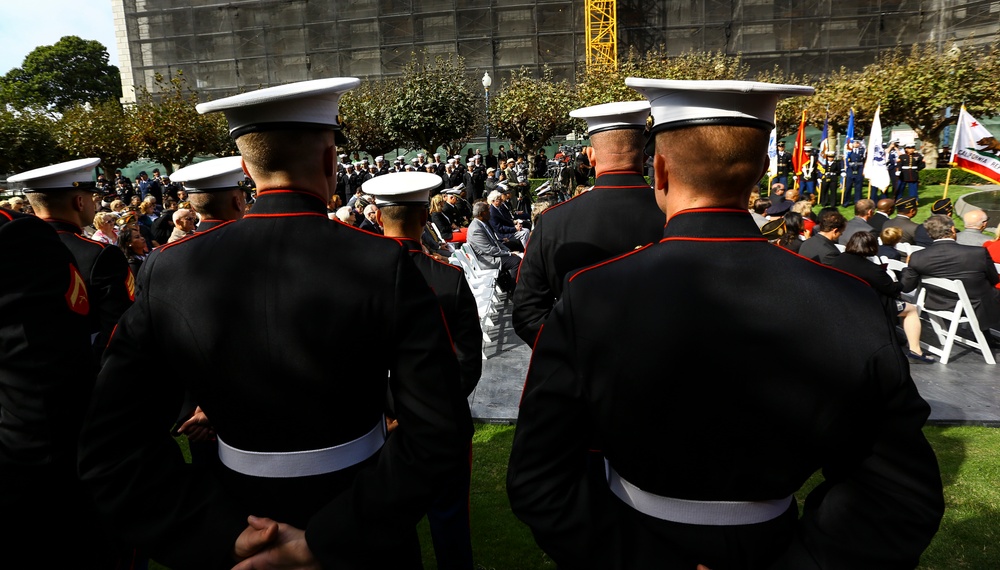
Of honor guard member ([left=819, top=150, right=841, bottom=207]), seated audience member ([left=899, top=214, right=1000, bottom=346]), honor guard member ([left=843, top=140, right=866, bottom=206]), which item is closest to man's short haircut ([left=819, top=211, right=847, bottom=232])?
seated audience member ([left=899, top=214, right=1000, bottom=346])

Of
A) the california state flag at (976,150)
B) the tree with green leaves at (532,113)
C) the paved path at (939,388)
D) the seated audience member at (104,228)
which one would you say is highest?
the tree with green leaves at (532,113)

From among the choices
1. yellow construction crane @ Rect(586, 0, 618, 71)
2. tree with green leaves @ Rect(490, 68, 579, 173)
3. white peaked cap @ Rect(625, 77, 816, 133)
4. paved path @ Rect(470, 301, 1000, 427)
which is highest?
yellow construction crane @ Rect(586, 0, 618, 71)

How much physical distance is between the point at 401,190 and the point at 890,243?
6.67 m

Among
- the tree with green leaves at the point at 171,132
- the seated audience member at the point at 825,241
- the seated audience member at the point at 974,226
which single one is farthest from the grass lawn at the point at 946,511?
the tree with green leaves at the point at 171,132

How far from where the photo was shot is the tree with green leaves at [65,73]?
56.6 m

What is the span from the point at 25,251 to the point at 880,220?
9.55m

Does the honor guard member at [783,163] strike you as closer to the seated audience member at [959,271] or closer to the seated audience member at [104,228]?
the seated audience member at [959,271]

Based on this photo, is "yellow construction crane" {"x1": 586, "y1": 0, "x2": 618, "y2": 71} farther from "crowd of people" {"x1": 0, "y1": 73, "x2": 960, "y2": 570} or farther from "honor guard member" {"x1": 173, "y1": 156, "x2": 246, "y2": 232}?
"crowd of people" {"x1": 0, "y1": 73, "x2": 960, "y2": 570}

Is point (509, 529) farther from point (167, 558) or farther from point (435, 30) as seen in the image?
point (435, 30)

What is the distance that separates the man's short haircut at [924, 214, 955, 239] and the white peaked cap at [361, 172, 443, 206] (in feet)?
20.0

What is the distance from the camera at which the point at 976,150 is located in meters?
9.48

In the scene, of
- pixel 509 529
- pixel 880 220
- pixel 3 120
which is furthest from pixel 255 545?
pixel 3 120

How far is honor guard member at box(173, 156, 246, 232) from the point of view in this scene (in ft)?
12.6

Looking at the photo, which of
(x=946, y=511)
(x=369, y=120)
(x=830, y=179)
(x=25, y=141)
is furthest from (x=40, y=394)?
(x=25, y=141)
